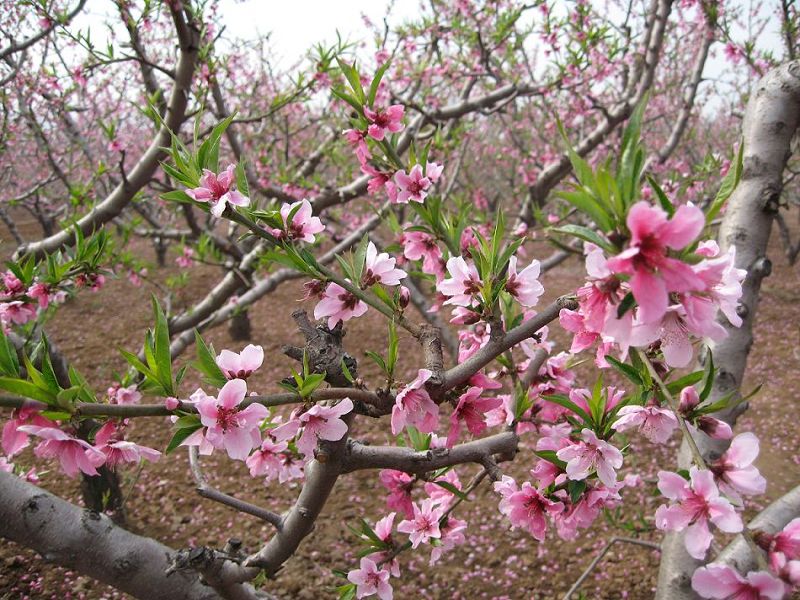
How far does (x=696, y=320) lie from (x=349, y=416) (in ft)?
2.49

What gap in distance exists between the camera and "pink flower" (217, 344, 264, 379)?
0.96m

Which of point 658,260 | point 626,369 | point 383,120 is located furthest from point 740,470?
point 383,120

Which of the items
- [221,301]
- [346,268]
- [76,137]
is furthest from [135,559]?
[76,137]

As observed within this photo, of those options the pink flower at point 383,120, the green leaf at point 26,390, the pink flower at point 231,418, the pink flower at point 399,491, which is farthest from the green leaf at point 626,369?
the green leaf at point 26,390

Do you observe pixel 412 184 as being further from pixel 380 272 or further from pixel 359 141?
pixel 380 272

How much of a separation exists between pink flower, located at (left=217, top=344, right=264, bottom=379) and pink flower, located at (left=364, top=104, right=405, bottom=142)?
72 cm

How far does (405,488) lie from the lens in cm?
146

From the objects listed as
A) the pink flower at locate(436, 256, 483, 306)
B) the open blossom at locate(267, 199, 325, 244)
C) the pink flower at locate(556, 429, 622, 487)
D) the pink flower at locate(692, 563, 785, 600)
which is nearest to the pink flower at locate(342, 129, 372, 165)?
the open blossom at locate(267, 199, 325, 244)

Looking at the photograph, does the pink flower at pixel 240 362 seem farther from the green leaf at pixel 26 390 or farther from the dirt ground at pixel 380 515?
the dirt ground at pixel 380 515

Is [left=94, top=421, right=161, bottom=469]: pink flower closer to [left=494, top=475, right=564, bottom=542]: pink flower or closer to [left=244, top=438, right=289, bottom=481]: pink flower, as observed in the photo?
[left=244, top=438, right=289, bottom=481]: pink flower

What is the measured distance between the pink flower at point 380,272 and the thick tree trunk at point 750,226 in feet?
3.82

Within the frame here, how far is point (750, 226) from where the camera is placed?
1.78 metres

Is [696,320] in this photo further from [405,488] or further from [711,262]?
[405,488]

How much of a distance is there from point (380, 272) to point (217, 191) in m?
0.37
